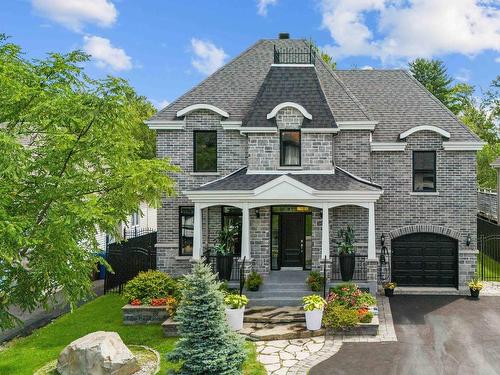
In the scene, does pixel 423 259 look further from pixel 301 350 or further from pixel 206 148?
pixel 206 148

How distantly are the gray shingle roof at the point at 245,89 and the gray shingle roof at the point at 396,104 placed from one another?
1574 millimetres

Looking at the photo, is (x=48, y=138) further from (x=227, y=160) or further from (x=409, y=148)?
(x=409, y=148)

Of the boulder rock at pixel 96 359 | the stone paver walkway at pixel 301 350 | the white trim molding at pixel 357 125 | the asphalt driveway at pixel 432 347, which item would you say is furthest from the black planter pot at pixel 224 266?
the white trim molding at pixel 357 125

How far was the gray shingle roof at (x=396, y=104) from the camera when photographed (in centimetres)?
1864

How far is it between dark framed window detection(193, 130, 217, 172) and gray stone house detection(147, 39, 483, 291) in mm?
42

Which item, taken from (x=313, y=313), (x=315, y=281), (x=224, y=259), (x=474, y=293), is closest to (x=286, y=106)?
(x=224, y=259)

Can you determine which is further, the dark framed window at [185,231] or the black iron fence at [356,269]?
the dark framed window at [185,231]

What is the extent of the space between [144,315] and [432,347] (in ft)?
28.5

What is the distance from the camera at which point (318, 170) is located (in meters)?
17.4

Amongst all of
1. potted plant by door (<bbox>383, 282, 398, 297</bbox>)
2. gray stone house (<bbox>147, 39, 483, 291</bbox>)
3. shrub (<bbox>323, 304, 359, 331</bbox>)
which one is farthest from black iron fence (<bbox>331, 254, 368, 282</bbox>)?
shrub (<bbox>323, 304, 359, 331</bbox>)

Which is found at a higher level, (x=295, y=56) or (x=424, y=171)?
(x=295, y=56)

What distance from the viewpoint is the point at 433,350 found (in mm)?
11711

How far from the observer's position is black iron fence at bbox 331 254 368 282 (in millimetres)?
16656

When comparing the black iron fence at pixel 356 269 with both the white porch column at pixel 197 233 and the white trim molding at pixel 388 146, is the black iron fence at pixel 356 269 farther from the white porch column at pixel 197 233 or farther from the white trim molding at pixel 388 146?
the white porch column at pixel 197 233
